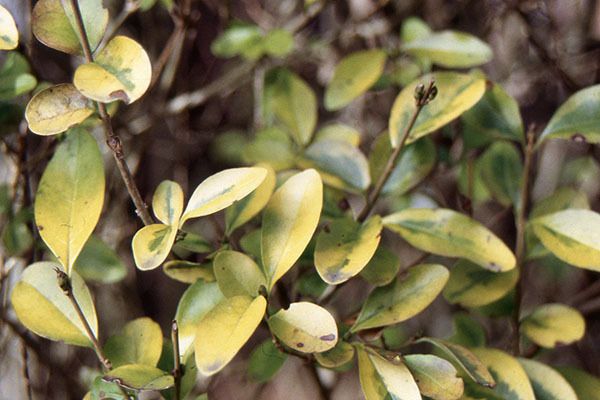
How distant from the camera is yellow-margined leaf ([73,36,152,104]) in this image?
48 cm

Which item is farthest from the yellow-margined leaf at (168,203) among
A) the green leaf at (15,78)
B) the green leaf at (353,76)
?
the green leaf at (353,76)

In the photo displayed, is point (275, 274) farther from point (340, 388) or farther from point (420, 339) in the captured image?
point (340, 388)

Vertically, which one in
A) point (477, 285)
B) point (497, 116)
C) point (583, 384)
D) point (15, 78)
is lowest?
point (583, 384)

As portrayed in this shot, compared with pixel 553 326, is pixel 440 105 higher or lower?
higher

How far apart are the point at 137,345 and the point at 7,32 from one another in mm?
277

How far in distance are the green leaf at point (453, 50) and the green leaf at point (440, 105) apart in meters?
0.11

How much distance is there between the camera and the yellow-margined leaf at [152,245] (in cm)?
47

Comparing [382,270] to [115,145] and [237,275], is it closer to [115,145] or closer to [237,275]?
[237,275]

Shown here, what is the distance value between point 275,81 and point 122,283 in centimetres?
51

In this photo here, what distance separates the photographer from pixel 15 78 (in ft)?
2.16

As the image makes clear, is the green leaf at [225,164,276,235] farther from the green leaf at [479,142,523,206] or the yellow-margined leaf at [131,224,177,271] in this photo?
the green leaf at [479,142,523,206]

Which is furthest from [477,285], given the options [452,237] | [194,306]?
[194,306]

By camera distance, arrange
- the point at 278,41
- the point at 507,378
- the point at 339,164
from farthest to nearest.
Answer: the point at 278,41 < the point at 339,164 < the point at 507,378

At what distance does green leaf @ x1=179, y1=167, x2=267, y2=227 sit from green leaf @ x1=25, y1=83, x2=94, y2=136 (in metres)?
0.11
